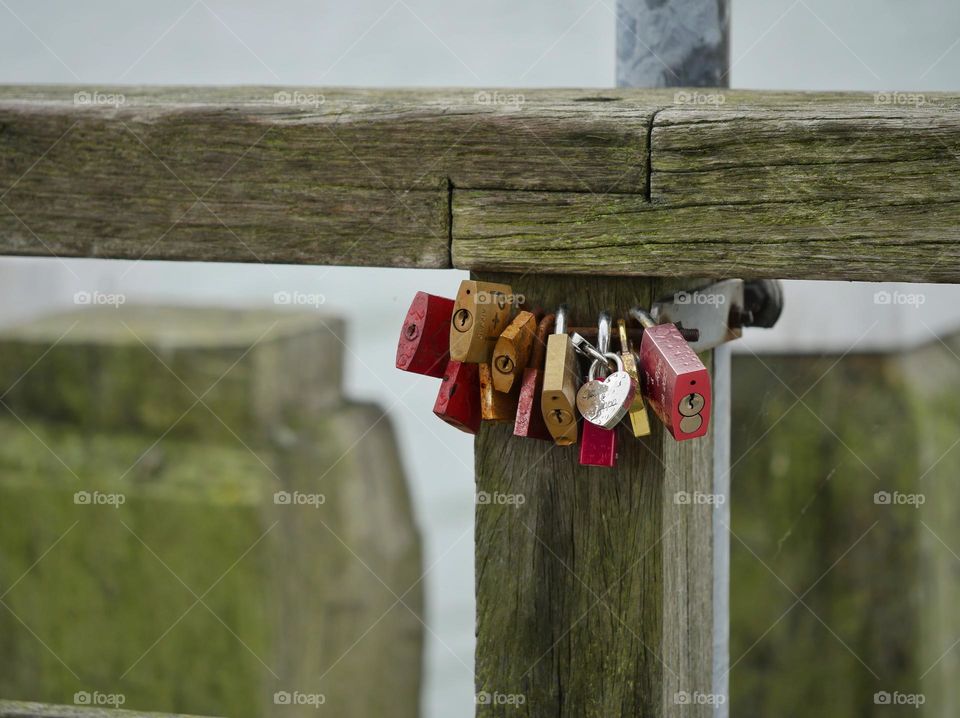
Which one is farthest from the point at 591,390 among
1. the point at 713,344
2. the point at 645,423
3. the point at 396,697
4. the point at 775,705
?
the point at 396,697

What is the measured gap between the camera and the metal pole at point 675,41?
1085 mm

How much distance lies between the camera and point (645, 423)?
81 cm

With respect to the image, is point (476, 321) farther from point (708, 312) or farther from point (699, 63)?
point (699, 63)

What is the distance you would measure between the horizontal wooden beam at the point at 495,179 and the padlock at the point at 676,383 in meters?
0.09

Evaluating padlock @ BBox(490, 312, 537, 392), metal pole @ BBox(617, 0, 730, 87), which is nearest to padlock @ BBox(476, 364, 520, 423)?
padlock @ BBox(490, 312, 537, 392)

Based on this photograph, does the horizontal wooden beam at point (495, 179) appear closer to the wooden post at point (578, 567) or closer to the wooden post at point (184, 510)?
the wooden post at point (578, 567)

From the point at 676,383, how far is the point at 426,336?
275 millimetres

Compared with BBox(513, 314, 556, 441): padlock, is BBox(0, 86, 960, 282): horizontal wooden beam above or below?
above

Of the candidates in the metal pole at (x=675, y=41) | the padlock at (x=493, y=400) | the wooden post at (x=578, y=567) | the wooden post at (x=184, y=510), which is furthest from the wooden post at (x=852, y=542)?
the padlock at (x=493, y=400)

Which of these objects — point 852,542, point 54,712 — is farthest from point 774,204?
point 852,542

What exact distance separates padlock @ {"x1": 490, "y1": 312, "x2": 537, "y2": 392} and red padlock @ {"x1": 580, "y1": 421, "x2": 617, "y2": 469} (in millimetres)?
90

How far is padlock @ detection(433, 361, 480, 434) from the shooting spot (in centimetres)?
86

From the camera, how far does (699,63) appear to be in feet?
3.63

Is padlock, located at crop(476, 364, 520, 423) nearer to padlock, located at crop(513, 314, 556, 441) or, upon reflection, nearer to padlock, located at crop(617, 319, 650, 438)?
padlock, located at crop(513, 314, 556, 441)
